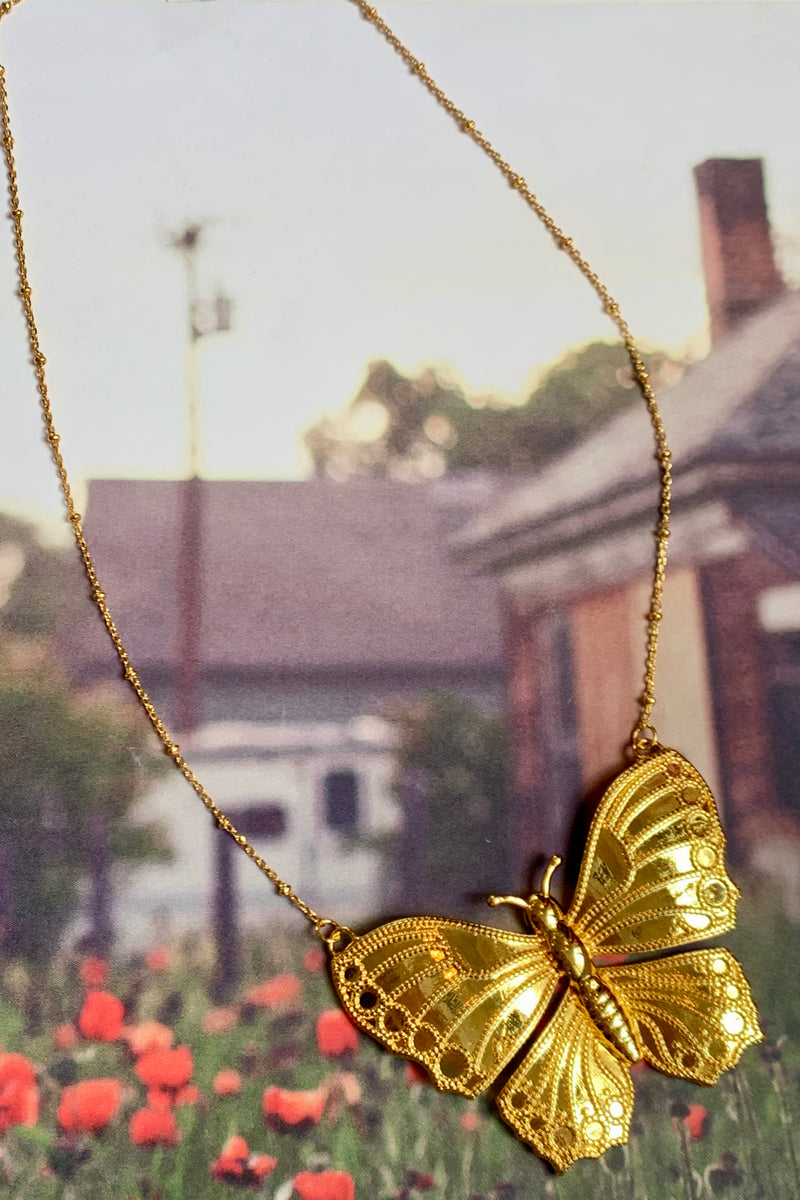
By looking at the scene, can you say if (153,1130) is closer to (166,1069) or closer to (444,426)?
(166,1069)

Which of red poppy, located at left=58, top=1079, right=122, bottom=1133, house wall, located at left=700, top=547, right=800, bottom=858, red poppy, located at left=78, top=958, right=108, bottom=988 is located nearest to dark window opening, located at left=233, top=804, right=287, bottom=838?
red poppy, located at left=78, top=958, right=108, bottom=988

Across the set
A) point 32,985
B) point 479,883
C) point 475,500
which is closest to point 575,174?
point 475,500

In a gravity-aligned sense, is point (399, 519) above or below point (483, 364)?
below

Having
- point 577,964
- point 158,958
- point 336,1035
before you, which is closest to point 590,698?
point 577,964

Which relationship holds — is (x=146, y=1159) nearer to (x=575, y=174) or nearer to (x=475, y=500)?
(x=475, y=500)

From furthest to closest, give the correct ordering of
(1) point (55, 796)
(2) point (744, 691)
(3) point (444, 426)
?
(3) point (444, 426)
(2) point (744, 691)
(1) point (55, 796)

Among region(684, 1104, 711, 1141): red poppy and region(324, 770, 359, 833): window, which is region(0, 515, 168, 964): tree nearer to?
region(324, 770, 359, 833): window
